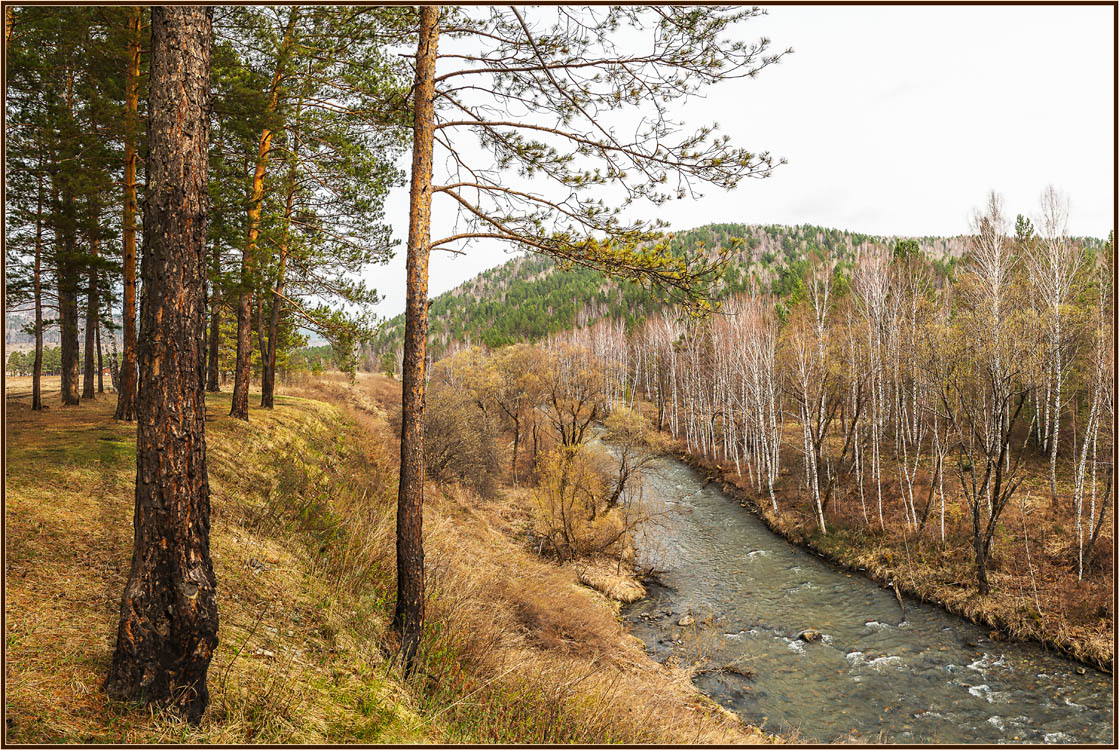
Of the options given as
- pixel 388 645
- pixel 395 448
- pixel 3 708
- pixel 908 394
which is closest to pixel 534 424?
pixel 395 448

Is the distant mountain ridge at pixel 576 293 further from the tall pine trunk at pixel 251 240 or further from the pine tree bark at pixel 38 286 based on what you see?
the tall pine trunk at pixel 251 240

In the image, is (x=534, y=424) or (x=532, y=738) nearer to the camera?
(x=532, y=738)

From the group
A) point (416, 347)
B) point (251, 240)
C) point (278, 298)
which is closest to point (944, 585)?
point (416, 347)

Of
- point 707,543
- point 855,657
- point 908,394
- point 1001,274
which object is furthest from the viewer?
point 908,394

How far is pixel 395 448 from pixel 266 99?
1044 centimetres

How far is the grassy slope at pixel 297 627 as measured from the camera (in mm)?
3547

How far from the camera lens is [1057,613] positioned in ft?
41.3

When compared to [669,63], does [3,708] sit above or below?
below

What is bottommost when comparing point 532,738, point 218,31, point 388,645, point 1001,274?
point 532,738

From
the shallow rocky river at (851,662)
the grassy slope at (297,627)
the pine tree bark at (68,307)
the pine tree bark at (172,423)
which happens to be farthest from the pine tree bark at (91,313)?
the shallow rocky river at (851,662)

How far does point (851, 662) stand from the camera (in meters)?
12.0

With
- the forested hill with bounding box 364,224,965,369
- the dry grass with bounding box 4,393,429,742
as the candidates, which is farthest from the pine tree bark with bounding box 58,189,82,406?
the forested hill with bounding box 364,224,965,369

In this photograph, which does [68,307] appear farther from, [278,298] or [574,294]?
[574,294]

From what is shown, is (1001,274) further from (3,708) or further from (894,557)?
(3,708)
